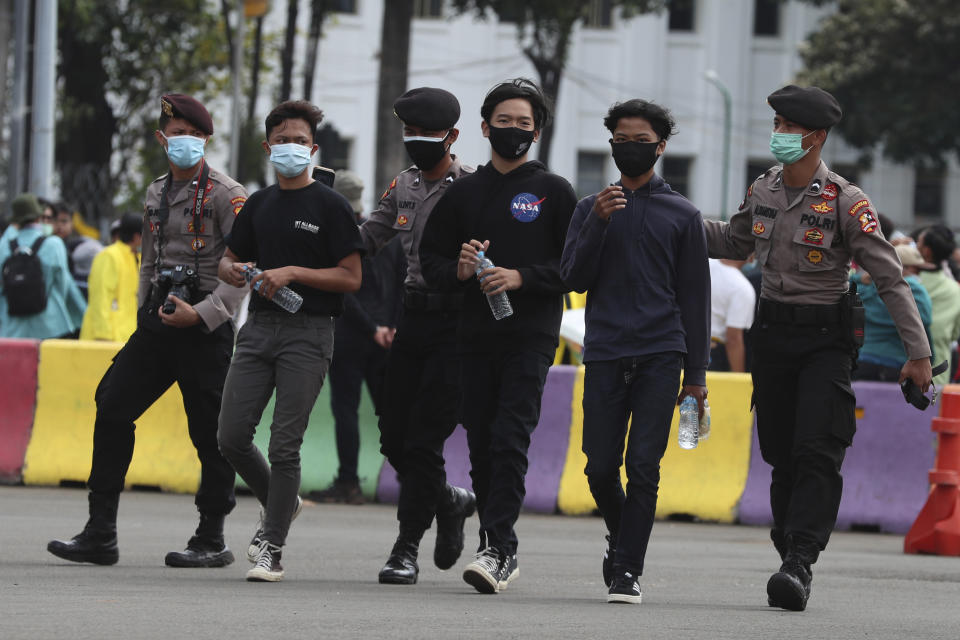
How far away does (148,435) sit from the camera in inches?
489

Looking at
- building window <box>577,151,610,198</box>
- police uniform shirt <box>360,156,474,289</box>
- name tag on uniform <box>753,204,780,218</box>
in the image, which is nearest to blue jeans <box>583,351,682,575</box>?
name tag on uniform <box>753,204,780,218</box>

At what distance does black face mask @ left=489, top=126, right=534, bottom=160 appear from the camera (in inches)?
286

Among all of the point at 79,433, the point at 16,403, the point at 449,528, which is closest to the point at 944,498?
the point at 449,528

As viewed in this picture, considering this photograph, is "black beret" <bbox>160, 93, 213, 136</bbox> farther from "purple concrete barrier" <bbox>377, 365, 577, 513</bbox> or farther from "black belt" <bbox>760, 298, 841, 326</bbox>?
"purple concrete barrier" <bbox>377, 365, 577, 513</bbox>

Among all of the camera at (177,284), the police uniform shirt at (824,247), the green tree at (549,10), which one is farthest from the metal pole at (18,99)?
the police uniform shirt at (824,247)

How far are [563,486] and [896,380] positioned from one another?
2250mm

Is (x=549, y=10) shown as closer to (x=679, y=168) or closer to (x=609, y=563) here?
(x=609, y=563)

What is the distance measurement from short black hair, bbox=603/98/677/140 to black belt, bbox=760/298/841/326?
2.61 feet

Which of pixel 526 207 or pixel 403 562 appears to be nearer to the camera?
pixel 526 207

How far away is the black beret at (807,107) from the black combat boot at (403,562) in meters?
2.26

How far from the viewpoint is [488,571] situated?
7160mm

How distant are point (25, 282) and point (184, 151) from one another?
6.28 m

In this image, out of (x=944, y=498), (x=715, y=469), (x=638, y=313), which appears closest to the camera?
(x=638, y=313)

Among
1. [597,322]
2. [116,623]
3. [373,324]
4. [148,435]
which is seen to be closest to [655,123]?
[597,322]
